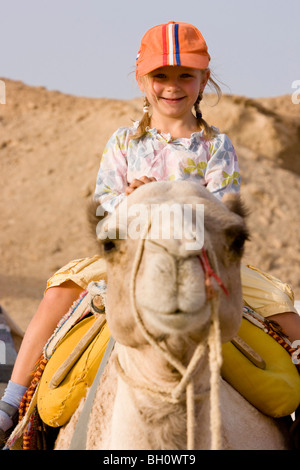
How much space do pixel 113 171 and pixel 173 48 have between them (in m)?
0.61

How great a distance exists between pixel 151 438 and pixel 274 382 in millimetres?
844

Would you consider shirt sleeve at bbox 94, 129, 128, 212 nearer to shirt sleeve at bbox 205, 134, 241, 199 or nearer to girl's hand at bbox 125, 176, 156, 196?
shirt sleeve at bbox 205, 134, 241, 199

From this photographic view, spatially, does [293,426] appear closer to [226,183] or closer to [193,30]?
[226,183]

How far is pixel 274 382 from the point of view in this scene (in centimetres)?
270

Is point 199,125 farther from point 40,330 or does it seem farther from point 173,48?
point 40,330

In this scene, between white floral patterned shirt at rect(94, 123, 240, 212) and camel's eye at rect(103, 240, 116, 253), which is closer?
camel's eye at rect(103, 240, 116, 253)

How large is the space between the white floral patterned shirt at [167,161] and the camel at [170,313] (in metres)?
0.87

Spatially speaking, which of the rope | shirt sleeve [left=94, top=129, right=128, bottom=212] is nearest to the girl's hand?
the rope

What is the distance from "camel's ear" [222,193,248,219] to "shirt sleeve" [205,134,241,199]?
72cm

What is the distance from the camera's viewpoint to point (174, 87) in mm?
3150

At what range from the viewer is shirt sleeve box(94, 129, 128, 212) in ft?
10.1

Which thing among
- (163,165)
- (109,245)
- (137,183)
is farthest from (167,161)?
(109,245)

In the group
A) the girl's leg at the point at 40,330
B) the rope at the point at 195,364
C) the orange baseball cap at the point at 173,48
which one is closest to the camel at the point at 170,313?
the rope at the point at 195,364

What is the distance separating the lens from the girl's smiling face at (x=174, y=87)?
10.3ft
